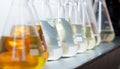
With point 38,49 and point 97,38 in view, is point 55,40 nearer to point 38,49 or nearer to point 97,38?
point 38,49

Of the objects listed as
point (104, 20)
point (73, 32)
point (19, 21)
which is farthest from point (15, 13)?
point (104, 20)

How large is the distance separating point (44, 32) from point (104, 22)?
1.64 ft

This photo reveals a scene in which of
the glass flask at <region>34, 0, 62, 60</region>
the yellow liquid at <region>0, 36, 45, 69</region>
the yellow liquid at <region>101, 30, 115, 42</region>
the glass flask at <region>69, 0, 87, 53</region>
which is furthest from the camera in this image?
the yellow liquid at <region>101, 30, 115, 42</region>

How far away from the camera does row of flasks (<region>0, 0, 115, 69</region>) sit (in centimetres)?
47

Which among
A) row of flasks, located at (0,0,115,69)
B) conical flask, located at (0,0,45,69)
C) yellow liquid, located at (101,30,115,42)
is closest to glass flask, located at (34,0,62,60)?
row of flasks, located at (0,0,115,69)

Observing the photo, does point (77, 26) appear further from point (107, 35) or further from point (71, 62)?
point (107, 35)

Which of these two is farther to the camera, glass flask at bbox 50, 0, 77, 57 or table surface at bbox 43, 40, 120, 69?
glass flask at bbox 50, 0, 77, 57

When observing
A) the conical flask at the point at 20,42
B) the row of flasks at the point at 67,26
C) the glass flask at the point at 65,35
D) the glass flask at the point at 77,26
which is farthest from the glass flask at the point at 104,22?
the conical flask at the point at 20,42

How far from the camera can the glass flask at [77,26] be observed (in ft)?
2.47

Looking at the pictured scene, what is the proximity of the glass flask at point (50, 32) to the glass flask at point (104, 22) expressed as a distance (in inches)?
17.5

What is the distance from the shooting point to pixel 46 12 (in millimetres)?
673

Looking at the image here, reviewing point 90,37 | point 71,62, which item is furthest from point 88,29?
point 71,62

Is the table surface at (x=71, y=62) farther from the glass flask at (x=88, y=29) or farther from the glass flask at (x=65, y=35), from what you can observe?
the glass flask at (x=88, y=29)

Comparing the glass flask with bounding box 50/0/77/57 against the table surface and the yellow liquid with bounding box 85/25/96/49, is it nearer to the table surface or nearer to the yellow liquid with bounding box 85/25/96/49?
the table surface
